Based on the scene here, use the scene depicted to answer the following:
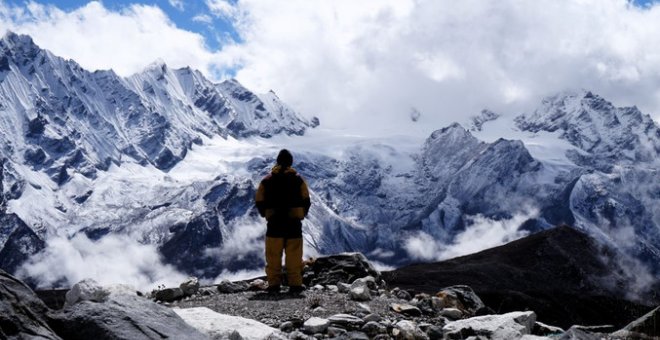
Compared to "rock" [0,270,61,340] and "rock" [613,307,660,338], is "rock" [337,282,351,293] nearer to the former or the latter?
"rock" [613,307,660,338]

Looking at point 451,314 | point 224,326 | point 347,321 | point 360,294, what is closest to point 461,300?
point 451,314

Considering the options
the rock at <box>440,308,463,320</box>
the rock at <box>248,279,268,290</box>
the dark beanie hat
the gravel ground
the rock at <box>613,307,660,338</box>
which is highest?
the dark beanie hat

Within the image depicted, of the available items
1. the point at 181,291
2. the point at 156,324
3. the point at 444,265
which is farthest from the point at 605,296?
the point at 156,324

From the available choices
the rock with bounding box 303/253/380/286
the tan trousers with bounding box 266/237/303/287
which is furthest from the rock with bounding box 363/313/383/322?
the rock with bounding box 303/253/380/286

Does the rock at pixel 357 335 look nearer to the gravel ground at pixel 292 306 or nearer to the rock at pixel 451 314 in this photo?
the gravel ground at pixel 292 306

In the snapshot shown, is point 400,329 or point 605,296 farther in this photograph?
point 605,296

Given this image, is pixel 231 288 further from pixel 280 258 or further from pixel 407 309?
pixel 407 309

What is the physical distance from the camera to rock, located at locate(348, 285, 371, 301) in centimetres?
1912

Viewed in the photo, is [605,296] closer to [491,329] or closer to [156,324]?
[491,329]

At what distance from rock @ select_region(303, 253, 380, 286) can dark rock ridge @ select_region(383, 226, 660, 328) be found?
47083 millimetres

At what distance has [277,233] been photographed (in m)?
19.3

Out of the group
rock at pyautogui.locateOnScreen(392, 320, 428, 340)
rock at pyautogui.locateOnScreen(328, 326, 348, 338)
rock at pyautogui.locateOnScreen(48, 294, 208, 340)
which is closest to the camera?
rock at pyautogui.locateOnScreen(48, 294, 208, 340)

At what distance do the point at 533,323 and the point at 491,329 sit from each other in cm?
186

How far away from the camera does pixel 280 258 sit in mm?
19656
